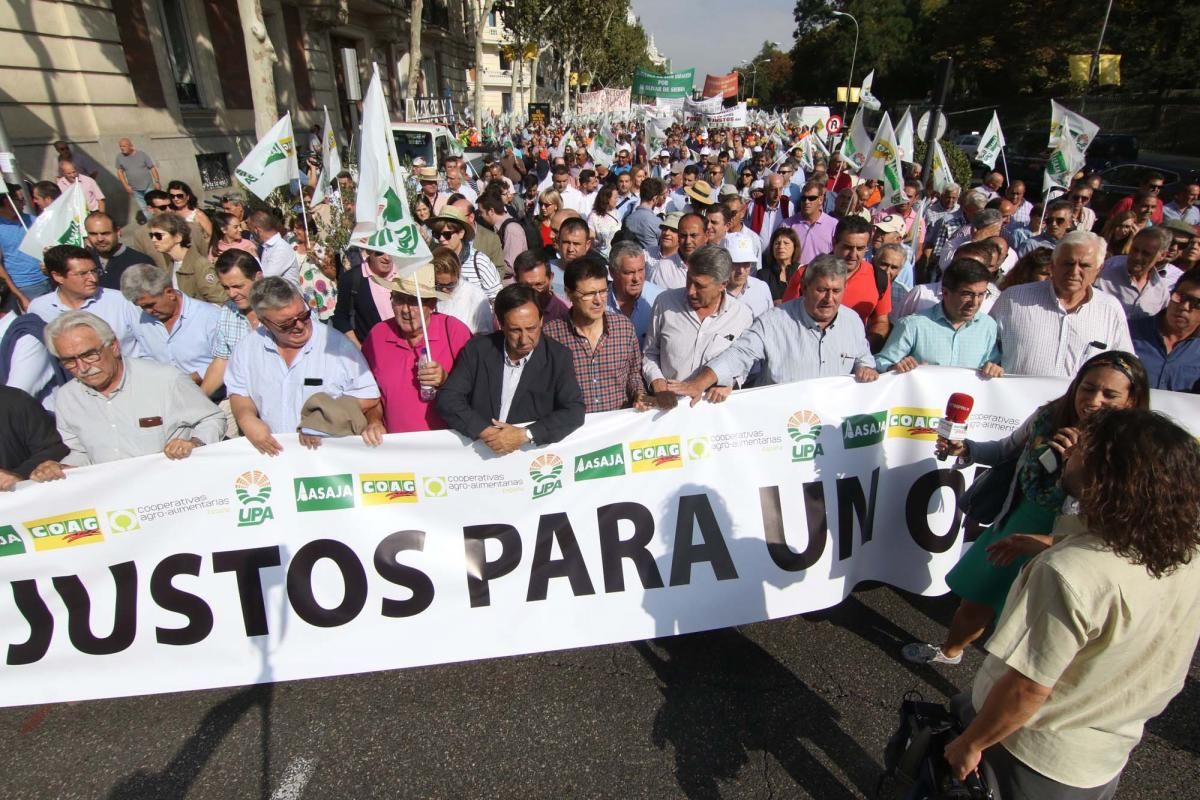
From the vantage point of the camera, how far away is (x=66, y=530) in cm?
288

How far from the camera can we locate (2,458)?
2943mm

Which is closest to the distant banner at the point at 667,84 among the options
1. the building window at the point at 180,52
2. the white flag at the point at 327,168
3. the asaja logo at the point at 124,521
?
the building window at the point at 180,52

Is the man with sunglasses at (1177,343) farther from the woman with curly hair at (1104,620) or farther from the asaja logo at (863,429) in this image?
the woman with curly hair at (1104,620)

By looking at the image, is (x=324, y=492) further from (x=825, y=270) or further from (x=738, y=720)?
(x=825, y=270)

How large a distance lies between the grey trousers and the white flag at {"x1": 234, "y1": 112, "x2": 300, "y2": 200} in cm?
715

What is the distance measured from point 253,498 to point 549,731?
5.40 feet

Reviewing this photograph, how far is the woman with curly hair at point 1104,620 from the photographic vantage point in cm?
149

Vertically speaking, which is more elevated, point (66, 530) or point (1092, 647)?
point (1092, 647)

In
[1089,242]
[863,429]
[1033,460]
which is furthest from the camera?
[1089,242]

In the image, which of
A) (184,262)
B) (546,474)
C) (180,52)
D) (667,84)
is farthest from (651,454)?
(667,84)

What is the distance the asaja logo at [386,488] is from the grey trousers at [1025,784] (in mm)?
2356

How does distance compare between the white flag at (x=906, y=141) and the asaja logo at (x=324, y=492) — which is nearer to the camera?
the asaja logo at (x=324, y=492)

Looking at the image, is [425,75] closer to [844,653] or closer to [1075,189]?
[1075,189]

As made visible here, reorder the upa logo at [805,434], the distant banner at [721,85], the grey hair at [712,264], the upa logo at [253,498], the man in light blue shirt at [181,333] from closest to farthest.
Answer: the upa logo at [253,498], the upa logo at [805,434], the grey hair at [712,264], the man in light blue shirt at [181,333], the distant banner at [721,85]
